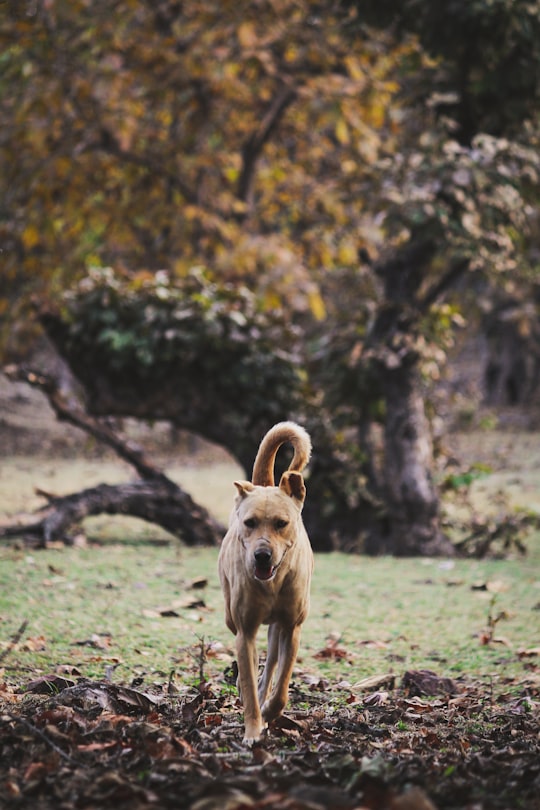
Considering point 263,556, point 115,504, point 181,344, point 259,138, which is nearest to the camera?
point 263,556

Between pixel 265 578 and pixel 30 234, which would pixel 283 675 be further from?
pixel 30 234

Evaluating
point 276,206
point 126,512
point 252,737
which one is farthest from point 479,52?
point 276,206

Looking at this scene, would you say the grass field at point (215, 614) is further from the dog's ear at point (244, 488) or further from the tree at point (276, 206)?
the tree at point (276, 206)

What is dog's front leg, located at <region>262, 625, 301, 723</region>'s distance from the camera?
351 cm

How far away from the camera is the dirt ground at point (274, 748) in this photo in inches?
99.2

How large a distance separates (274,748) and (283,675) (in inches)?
12.5

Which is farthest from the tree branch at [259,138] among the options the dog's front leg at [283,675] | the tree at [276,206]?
the dog's front leg at [283,675]

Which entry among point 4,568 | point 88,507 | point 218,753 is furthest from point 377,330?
point 218,753

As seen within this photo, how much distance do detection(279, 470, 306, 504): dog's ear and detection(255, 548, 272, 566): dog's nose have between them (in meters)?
0.33

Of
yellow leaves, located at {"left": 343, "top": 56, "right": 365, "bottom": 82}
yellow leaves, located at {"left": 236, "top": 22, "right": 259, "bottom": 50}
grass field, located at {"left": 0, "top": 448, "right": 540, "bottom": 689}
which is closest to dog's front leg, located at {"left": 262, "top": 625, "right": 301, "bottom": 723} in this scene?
grass field, located at {"left": 0, "top": 448, "right": 540, "bottom": 689}

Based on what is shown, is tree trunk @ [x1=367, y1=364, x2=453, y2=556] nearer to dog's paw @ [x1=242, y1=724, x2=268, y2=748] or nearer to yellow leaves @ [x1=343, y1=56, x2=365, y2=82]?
dog's paw @ [x1=242, y1=724, x2=268, y2=748]

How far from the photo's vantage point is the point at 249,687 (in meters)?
3.37

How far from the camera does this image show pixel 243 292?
9.62m

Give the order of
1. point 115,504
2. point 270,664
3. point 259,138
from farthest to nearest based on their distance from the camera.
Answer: point 259,138 < point 115,504 < point 270,664
